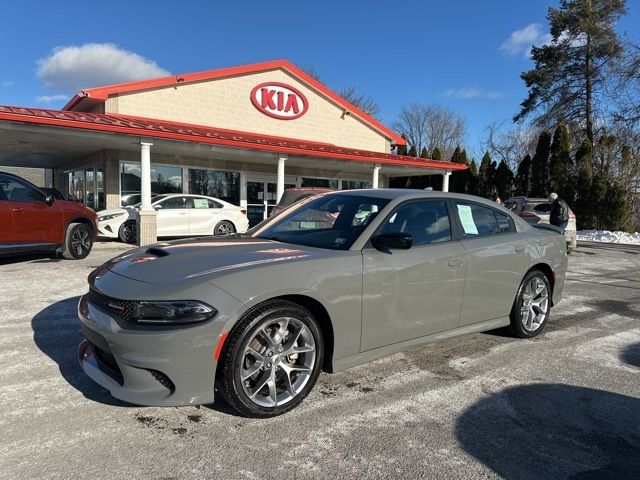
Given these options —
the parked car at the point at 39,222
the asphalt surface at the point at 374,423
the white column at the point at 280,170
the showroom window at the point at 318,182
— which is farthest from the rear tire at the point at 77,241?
the showroom window at the point at 318,182

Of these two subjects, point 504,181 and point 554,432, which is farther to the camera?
point 504,181

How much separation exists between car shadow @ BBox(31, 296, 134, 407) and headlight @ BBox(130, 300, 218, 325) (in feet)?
A: 2.82

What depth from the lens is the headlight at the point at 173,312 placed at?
2.70 meters

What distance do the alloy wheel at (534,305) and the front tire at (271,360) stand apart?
8.74 ft

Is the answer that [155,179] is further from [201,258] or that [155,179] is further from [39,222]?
[201,258]

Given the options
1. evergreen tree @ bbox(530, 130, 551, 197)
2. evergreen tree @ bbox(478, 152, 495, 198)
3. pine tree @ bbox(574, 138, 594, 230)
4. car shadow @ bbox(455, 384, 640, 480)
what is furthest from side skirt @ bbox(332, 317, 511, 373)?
evergreen tree @ bbox(478, 152, 495, 198)

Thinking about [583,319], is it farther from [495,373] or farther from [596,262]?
[596,262]

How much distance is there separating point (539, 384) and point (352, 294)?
5.89 ft

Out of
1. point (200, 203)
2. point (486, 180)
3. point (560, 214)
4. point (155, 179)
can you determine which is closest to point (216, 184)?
point (155, 179)

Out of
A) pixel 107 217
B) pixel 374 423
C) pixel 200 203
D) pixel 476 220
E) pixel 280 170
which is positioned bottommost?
pixel 374 423

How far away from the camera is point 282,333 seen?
3.09 metres

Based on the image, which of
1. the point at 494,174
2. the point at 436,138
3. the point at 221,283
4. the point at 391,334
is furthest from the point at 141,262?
the point at 436,138

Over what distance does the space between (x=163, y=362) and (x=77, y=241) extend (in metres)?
7.65

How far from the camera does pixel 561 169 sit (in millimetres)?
22828
